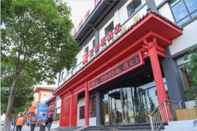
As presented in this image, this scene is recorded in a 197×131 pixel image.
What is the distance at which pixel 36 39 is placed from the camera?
9523 mm

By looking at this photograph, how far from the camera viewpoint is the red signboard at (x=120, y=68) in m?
8.69

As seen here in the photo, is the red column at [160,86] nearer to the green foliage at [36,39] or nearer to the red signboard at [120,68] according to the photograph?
the red signboard at [120,68]

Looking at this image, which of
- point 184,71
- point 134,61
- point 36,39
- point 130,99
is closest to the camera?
point 184,71

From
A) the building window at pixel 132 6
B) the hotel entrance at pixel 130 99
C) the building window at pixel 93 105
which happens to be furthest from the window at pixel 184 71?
the building window at pixel 93 105

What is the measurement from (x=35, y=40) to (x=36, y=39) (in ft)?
0.23

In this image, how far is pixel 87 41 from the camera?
1723 centimetres

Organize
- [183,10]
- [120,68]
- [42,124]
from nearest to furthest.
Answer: [183,10]
[120,68]
[42,124]

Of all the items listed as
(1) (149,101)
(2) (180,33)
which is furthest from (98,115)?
(2) (180,33)

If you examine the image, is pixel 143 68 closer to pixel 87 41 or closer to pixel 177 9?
pixel 177 9

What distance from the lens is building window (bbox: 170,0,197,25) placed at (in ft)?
26.4

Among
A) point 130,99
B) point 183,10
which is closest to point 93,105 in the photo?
→ point 130,99

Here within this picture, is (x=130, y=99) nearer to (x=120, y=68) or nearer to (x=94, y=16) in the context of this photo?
(x=120, y=68)

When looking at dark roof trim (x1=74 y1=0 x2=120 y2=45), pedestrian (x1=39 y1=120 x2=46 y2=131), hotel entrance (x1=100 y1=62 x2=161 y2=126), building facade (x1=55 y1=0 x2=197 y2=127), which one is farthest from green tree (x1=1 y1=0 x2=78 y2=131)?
pedestrian (x1=39 y1=120 x2=46 y2=131)

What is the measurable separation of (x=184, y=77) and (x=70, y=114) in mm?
10375
